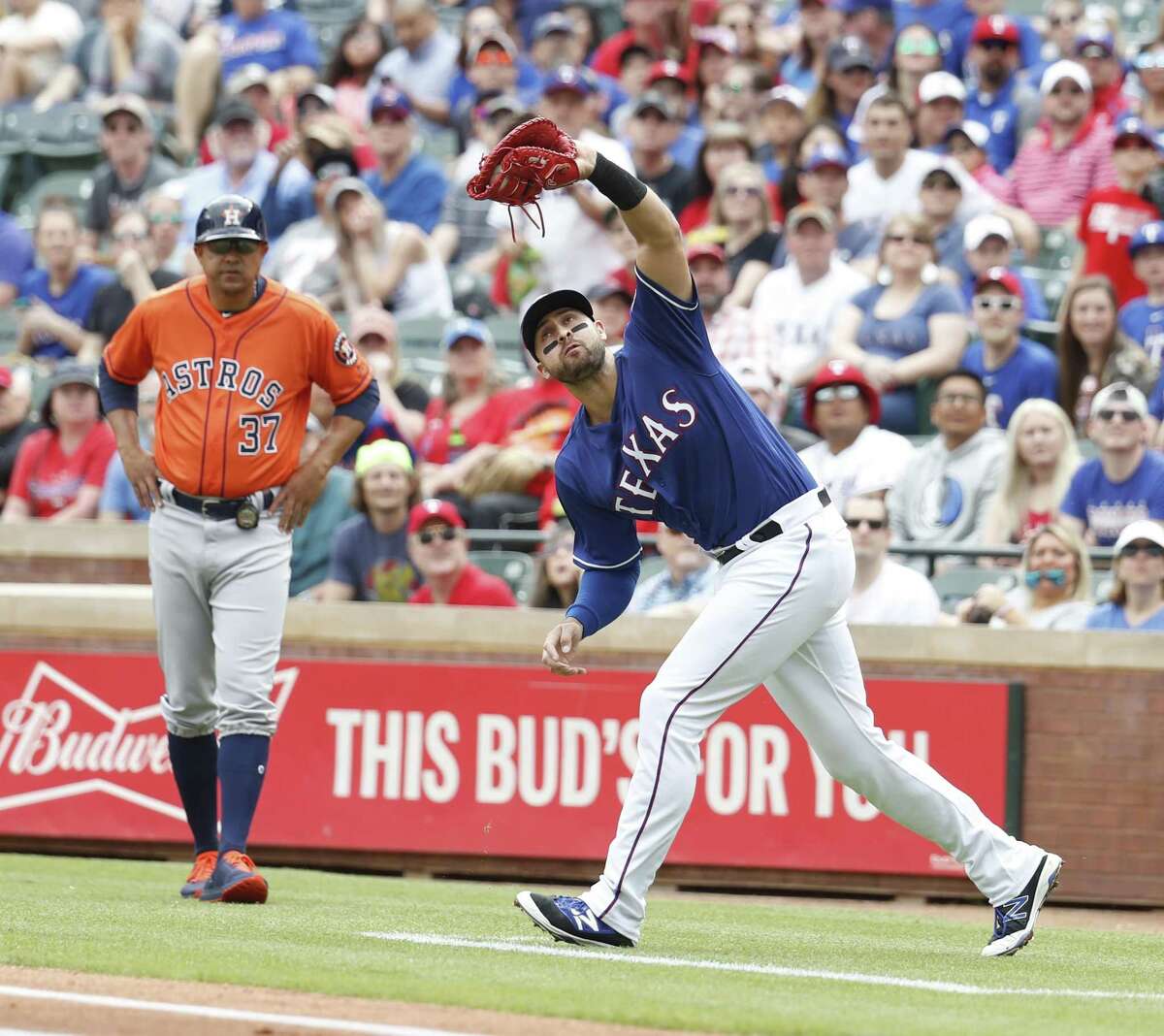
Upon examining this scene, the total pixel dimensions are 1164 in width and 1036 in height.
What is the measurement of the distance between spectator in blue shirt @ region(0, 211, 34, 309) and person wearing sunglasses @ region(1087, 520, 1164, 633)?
8208mm

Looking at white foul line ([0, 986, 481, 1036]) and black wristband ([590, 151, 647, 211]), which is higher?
black wristband ([590, 151, 647, 211])

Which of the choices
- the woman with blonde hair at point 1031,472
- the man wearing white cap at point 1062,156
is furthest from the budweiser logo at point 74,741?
the man wearing white cap at point 1062,156

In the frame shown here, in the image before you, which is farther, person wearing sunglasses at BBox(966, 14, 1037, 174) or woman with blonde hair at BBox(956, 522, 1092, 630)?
person wearing sunglasses at BBox(966, 14, 1037, 174)

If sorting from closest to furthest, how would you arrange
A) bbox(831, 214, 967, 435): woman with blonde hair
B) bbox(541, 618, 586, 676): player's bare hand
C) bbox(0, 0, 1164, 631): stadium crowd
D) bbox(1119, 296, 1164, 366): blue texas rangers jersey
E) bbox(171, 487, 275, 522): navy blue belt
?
1. bbox(541, 618, 586, 676): player's bare hand
2. bbox(171, 487, 275, 522): navy blue belt
3. bbox(0, 0, 1164, 631): stadium crowd
4. bbox(1119, 296, 1164, 366): blue texas rangers jersey
5. bbox(831, 214, 967, 435): woman with blonde hair

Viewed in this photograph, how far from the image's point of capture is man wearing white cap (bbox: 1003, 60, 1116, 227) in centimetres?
1219

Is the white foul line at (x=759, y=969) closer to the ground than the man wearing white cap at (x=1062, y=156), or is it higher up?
closer to the ground

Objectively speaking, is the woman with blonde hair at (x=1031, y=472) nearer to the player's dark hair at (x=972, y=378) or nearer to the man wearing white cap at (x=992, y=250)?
the player's dark hair at (x=972, y=378)

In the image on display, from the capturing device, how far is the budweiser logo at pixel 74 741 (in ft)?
30.7

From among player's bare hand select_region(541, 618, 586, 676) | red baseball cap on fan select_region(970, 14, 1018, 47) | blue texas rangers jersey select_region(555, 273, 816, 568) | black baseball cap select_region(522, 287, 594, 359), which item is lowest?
player's bare hand select_region(541, 618, 586, 676)

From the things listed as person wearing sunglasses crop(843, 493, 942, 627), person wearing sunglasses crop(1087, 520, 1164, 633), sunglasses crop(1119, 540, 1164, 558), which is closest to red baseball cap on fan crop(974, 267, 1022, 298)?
person wearing sunglasses crop(843, 493, 942, 627)

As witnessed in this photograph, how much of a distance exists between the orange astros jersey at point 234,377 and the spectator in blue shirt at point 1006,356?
446cm

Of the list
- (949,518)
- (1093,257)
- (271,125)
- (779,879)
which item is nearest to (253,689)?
(779,879)

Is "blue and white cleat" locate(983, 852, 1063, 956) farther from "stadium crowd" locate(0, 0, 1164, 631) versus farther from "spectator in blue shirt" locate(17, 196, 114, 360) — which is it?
"spectator in blue shirt" locate(17, 196, 114, 360)

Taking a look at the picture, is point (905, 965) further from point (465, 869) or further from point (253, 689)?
point (465, 869)
